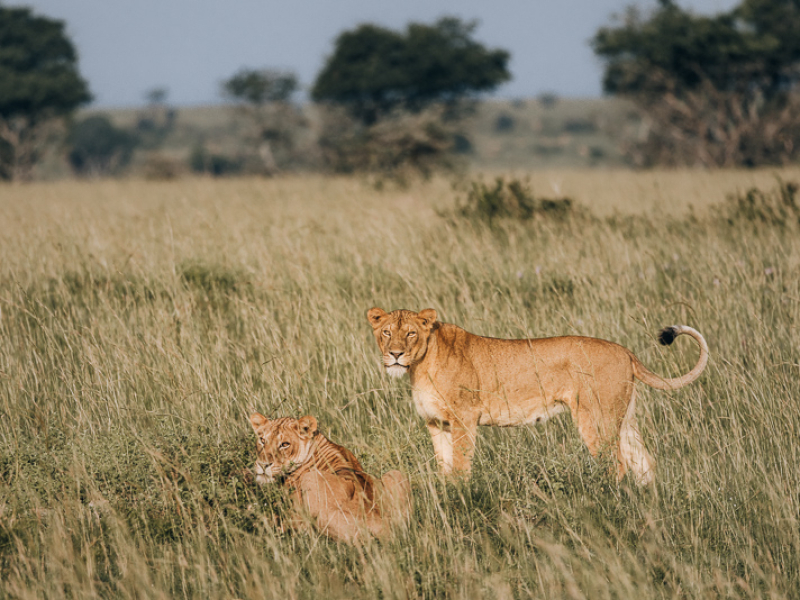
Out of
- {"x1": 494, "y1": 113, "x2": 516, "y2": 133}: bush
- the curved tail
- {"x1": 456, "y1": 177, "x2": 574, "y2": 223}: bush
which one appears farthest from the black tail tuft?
{"x1": 494, "y1": 113, "x2": 516, "y2": 133}: bush

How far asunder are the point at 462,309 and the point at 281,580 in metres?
2.85

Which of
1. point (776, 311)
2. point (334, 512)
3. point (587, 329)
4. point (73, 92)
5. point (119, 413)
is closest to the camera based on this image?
point (334, 512)

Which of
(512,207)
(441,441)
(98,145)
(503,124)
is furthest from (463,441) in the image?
(503,124)

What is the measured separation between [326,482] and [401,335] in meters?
0.83

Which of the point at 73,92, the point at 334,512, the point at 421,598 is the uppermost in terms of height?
the point at 73,92

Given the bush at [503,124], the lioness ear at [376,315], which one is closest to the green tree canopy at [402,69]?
the lioness ear at [376,315]

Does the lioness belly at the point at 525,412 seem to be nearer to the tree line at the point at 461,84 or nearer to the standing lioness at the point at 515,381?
the standing lioness at the point at 515,381

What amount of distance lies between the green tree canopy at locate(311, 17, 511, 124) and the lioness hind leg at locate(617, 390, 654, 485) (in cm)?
2806

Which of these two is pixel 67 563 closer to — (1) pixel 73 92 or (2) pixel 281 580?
(2) pixel 281 580

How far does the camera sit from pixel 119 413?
3.62 metres

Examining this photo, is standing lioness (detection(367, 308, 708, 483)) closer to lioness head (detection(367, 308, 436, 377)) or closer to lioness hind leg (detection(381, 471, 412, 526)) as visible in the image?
lioness head (detection(367, 308, 436, 377))

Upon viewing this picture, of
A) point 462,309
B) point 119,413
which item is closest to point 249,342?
point 119,413

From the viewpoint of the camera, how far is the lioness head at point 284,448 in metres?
2.75

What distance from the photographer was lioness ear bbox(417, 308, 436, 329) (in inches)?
125
